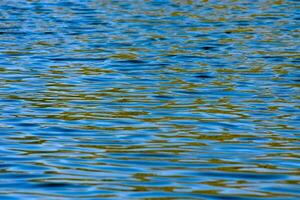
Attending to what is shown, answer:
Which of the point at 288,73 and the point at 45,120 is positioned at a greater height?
the point at 45,120

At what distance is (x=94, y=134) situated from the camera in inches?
457

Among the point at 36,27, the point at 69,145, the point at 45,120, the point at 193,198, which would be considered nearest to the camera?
the point at 193,198

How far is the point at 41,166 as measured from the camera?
33.0 ft

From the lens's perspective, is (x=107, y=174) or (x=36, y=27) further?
(x=36, y=27)

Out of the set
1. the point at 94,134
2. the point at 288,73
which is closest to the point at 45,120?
the point at 94,134

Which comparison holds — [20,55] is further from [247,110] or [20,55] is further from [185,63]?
[247,110]

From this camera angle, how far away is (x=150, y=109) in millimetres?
13289

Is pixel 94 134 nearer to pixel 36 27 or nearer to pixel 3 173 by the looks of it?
pixel 3 173

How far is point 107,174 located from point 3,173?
95cm

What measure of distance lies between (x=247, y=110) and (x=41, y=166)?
386 cm

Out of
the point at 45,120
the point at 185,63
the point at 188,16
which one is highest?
the point at 45,120

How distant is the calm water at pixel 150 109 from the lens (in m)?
9.45

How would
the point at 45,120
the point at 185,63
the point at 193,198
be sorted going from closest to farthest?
the point at 193,198 → the point at 45,120 → the point at 185,63

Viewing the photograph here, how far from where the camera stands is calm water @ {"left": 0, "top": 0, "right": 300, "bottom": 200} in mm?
9448
